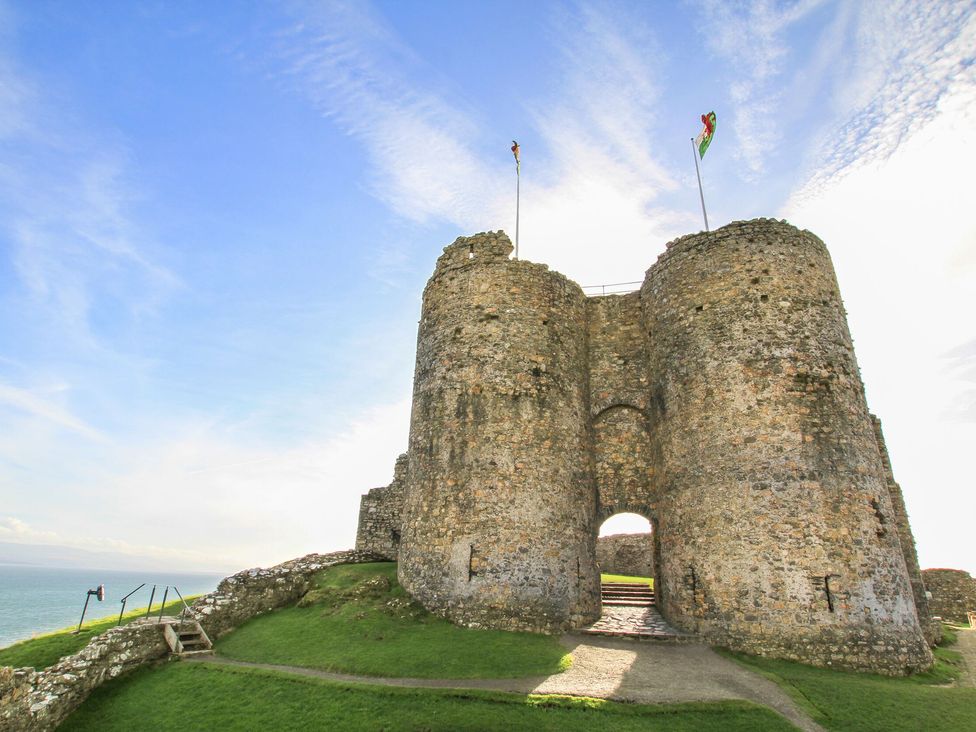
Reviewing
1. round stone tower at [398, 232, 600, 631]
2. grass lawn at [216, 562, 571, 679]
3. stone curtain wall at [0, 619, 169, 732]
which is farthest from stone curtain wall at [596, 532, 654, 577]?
stone curtain wall at [0, 619, 169, 732]

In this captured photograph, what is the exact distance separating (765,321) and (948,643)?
1298 cm

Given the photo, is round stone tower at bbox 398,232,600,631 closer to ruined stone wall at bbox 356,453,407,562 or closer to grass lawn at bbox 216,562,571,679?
grass lawn at bbox 216,562,571,679

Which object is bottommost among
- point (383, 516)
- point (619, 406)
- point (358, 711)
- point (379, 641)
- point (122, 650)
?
point (358, 711)

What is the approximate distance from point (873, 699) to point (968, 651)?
10.3 meters

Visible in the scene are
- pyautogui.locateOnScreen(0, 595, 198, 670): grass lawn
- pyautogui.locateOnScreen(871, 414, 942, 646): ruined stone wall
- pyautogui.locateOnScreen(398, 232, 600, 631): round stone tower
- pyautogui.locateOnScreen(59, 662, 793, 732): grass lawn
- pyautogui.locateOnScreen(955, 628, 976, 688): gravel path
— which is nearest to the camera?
pyautogui.locateOnScreen(59, 662, 793, 732): grass lawn

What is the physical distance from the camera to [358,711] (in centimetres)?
962

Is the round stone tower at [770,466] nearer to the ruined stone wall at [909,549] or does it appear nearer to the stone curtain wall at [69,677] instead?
the ruined stone wall at [909,549]

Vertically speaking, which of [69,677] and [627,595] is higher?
[627,595]

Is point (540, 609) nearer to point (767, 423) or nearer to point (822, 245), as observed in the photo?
point (767, 423)

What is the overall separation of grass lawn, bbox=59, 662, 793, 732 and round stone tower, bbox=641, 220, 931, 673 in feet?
15.4

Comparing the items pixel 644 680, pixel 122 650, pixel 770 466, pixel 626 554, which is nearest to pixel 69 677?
pixel 122 650

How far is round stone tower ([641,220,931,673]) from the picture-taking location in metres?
13.2

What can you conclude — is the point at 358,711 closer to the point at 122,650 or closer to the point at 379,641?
the point at 379,641

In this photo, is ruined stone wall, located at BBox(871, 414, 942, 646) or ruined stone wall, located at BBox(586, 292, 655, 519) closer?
ruined stone wall, located at BBox(871, 414, 942, 646)
